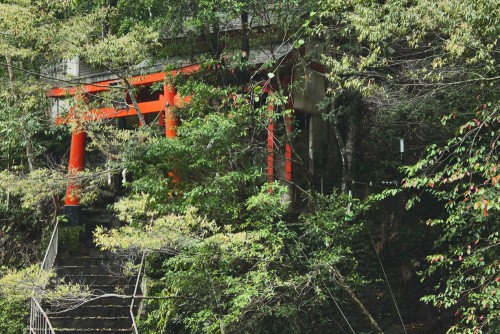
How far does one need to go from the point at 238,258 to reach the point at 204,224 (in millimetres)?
904

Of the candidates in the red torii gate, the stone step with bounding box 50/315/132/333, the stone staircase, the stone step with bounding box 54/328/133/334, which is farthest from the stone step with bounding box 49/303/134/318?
the red torii gate

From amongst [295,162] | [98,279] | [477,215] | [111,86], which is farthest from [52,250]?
[477,215]

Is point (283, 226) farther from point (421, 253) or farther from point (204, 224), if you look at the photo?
point (421, 253)

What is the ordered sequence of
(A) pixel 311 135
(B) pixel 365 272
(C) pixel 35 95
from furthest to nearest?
(A) pixel 311 135, (C) pixel 35 95, (B) pixel 365 272

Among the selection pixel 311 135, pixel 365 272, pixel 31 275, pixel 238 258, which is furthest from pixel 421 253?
pixel 31 275

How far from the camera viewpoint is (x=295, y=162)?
362 inches

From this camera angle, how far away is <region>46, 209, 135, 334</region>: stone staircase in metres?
9.71

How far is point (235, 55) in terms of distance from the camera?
979 centimetres

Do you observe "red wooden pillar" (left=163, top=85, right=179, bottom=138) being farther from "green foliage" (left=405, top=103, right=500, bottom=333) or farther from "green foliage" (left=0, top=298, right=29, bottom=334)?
"green foliage" (left=405, top=103, right=500, bottom=333)

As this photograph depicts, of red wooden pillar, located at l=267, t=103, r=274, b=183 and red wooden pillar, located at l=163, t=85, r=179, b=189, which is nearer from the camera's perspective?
red wooden pillar, located at l=267, t=103, r=274, b=183

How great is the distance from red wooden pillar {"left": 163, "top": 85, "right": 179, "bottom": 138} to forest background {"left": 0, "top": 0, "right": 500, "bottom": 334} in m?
0.36

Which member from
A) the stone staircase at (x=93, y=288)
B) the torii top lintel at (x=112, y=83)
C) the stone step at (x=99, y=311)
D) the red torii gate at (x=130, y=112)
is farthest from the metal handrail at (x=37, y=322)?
the torii top lintel at (x=112, y=83)

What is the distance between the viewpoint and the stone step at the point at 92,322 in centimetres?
971

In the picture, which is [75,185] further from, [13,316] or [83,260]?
[13,316]
